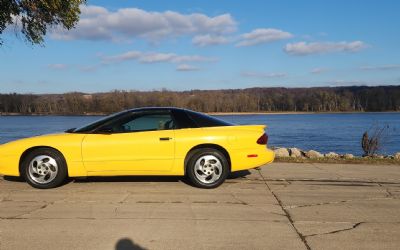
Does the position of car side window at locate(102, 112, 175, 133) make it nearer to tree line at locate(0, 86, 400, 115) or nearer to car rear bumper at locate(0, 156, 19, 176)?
car rear bumper at locate(0, 156, 19, 176)

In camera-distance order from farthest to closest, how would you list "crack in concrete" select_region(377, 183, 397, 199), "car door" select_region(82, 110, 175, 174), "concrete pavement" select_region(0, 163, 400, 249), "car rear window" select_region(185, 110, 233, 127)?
1. "car rear window" select_region(185, 110, 233, 127)
2. "car door" select_region(82, 110, 175, 174)
3. "crack in concrete" select_region(377, 183, 397, 199)
4. "concrete pavement" select_region(0, 163, 400, 249)

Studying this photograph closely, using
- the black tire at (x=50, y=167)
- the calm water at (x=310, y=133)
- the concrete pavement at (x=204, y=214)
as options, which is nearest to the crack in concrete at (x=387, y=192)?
the concrete pavement at (x=204, y=214)

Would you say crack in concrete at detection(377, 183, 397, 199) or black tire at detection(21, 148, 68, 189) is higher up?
black tire at detection(21, 148, 68, 189)

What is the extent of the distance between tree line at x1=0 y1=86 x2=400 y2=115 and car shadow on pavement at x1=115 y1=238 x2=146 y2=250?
67.7 meters

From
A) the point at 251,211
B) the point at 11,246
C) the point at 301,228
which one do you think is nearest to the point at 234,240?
the point at 301,228

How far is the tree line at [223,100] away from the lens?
79.6 meters

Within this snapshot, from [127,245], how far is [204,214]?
1.52 meters

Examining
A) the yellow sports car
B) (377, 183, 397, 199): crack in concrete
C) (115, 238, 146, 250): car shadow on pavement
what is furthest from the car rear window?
(115, 238, 146, 250): car shadow on pavement

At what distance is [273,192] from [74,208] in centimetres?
308

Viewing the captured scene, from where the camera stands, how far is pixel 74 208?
632 cm

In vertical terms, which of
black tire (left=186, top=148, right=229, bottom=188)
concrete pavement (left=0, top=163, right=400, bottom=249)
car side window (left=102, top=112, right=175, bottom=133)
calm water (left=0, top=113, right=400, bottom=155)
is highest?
car side window (left=102, top=112, right=175, bottom=133)

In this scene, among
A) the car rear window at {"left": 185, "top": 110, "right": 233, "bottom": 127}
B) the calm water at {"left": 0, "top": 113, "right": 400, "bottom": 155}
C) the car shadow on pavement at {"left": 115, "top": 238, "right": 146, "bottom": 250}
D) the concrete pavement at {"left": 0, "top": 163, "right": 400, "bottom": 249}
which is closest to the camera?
the car shadow on pavement at {"left": 115, "top": 238, "right": 146, "bottom": 250}

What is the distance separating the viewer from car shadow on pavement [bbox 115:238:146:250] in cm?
467

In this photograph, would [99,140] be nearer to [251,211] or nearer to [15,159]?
[15,159]
